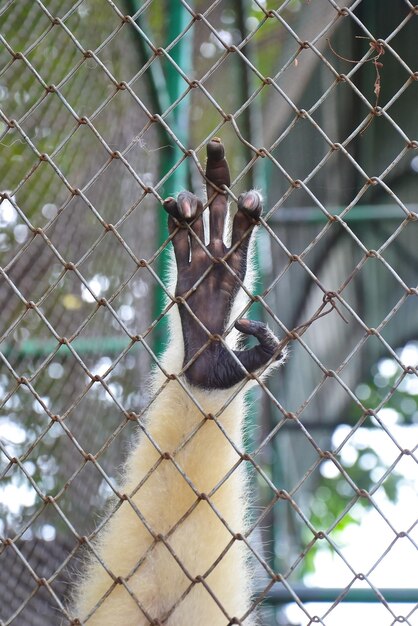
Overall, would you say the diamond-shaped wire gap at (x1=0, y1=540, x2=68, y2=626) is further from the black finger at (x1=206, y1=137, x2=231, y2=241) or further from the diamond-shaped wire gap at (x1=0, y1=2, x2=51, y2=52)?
the diamond-shaped wire gap at (x1=0, y1=2, x2=51, y2=52)

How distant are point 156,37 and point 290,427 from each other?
2979 mm

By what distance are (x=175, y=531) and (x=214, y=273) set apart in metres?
0.79

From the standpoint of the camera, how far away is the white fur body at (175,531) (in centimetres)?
255

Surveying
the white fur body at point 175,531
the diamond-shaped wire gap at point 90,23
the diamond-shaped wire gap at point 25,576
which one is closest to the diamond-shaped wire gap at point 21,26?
the diamond-shaped wire gap at point 90,23

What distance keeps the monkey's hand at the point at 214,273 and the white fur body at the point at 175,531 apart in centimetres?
18

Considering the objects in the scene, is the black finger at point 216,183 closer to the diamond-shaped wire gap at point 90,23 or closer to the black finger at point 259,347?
the black finger at point 259,347

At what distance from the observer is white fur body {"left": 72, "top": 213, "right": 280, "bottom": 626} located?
8.38ft

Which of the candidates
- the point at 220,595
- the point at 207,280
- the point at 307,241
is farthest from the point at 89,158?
the point at 307,241

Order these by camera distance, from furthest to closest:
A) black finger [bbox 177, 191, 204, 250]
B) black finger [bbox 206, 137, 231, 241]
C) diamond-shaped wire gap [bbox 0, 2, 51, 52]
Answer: diamond-shaped wire gap [bbox 0, 2, 51, 52] → black finger [bbox 177, 191, 204, 250] → black finger [bbox 206, 137, 231, 241]

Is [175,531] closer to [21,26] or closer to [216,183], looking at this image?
[216,183]

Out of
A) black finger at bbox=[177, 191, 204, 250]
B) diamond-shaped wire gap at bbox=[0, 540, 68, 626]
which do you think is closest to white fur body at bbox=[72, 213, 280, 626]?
black finger at bbox=[177, 191, 204, 250]

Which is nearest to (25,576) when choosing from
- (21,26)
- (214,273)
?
(214,273)

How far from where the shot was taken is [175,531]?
2543 millimetres

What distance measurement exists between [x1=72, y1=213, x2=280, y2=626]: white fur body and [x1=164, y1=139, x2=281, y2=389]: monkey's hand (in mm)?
184
